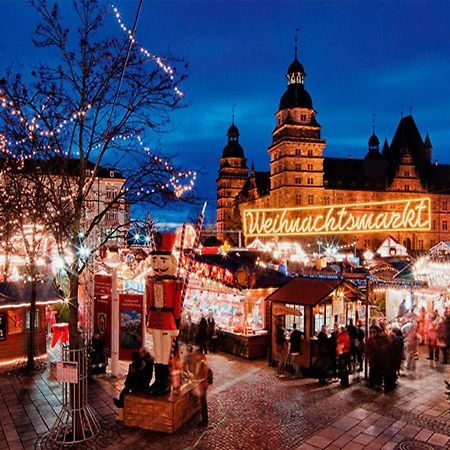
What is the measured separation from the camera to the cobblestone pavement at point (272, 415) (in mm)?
7957

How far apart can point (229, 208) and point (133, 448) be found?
84.2 metres

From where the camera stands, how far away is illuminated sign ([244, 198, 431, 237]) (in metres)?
12.8

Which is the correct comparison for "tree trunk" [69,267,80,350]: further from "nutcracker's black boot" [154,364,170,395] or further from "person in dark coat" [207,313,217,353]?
"person in dark coat" [207,313,217,353]

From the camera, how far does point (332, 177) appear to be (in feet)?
231

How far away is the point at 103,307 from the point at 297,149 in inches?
2104

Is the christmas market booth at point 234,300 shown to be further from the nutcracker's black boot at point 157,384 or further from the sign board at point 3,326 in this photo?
the sign board at point 3,326

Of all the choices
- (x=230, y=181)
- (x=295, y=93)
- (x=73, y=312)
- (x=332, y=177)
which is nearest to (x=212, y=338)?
(x=73, y=312)

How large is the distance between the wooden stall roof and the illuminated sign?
5.95ft

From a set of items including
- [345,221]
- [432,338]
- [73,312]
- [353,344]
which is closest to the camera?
[73,312]

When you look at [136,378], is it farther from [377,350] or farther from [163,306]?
[377,350]

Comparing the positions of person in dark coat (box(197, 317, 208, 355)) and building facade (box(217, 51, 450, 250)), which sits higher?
building facade (box(217, 51, 450, 250))

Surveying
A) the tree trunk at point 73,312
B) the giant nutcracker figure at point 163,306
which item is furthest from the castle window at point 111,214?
the tree trunk at point 73,312

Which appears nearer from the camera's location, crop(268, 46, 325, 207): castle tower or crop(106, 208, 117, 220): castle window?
crop(106, 208, 117, 220): castle window

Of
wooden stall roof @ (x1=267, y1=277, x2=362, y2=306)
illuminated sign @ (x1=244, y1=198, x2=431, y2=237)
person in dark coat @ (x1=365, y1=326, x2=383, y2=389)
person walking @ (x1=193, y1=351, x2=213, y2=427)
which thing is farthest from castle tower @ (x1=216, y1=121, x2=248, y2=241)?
person walking @ (x1=193, y1=351, x2=213, y2=427)
